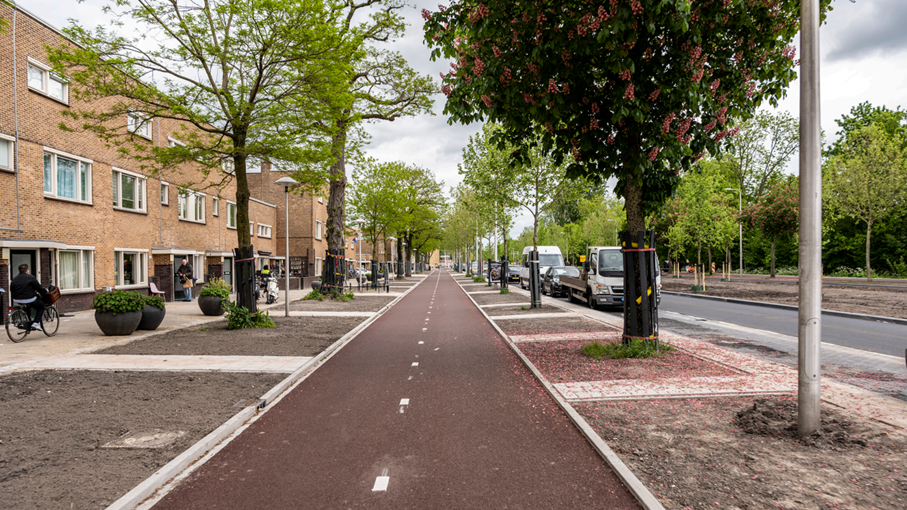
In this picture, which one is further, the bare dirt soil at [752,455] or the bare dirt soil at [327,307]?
the bare dirt soil at [327,307]

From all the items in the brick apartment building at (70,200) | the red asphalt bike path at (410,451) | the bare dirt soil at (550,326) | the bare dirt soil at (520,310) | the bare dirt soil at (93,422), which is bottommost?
the bare dirt soil at (520,310)

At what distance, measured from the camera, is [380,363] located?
30.1 feet

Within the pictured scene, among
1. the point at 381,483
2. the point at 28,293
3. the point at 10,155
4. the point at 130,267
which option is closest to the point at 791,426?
the point at 381,483

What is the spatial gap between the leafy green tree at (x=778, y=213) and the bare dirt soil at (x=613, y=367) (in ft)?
106

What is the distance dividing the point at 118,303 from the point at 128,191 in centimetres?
1266

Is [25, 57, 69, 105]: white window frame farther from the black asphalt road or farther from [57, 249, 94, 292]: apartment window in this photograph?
the black asphalt road

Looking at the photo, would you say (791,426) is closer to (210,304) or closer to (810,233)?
(810,233)

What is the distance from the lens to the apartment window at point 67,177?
17.2 m

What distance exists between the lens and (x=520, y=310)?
1833 cm

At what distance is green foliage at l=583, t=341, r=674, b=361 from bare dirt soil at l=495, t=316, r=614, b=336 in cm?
309

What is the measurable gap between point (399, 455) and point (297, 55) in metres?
11.1

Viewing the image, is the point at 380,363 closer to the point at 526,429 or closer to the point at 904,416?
the point at 526,429

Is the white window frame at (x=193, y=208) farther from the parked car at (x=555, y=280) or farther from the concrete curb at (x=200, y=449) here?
the concrete curb at (x=200, y=449)

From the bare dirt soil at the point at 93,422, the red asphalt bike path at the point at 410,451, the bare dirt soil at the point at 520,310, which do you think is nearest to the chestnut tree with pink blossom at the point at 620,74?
the red asphalt bike path at the point at 410,451
